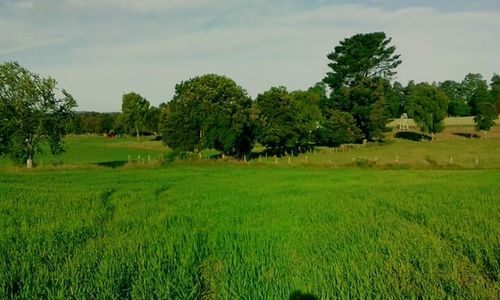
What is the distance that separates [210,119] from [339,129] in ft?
85.5

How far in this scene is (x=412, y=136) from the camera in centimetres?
9100

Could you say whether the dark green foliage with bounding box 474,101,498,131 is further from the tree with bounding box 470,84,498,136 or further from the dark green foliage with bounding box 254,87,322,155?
the dark green foliage with bounding box 254,87,322,155

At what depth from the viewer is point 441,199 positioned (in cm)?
1916

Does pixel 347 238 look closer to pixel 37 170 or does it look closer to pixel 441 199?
pixel 441 199

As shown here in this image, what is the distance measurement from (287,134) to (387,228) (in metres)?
51.7

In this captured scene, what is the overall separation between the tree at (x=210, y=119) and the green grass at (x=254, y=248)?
1507 inches

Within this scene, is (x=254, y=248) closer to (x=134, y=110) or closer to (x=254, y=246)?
(x=254, y=246)

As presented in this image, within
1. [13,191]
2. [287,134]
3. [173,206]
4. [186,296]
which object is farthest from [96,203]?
[287,134]

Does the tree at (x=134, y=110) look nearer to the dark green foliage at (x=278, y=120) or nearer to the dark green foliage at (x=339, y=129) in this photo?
the dark green foliage at (x=339, y=129)

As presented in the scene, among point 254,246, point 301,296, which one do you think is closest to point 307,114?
point 254,246

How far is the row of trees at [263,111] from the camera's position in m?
46.4

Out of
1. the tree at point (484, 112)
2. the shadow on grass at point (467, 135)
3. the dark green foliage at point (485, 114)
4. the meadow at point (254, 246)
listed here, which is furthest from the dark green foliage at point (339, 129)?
the meadow at point (254, 246)

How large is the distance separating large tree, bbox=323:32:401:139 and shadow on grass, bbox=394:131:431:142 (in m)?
10.8

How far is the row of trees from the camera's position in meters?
46.4
